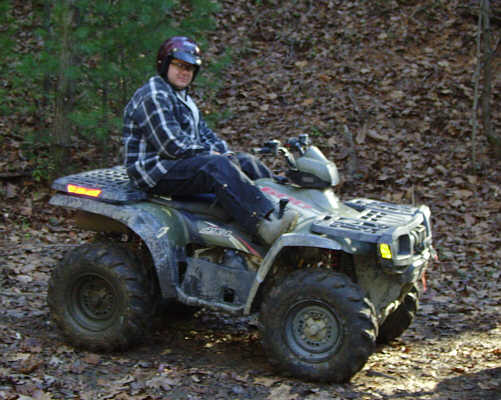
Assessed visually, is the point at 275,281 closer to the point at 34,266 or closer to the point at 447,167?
the point at 34,266

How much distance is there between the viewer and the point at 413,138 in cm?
1041

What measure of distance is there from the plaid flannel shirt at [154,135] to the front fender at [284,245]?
1.06 metres

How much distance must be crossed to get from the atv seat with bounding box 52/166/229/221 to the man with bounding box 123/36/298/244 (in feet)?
0.28

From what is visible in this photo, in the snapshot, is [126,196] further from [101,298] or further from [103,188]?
[101,298]

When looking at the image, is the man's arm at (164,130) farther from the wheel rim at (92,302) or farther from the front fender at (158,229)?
the wheel rim at (92,302)

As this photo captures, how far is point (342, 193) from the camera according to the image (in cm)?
940

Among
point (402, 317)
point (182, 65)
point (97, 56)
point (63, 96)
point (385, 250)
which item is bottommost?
point (402, 317)

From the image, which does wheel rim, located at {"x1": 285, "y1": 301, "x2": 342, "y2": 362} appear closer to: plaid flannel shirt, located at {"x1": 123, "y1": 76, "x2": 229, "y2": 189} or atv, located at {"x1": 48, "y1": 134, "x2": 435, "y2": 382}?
atv, located at {"x1": 48, "y1": 134, "x2": 435, "y2": 382}

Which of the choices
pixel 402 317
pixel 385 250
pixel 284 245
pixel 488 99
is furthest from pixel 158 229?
pixel 488 99

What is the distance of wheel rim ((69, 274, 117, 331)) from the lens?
5.08 meters

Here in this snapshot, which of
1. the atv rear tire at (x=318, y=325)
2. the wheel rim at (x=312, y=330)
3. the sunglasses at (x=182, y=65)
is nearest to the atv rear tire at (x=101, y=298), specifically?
the atv rear tire at (x=318, y=325)

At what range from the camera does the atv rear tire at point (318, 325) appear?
14.1 feet

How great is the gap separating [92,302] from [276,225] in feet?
5.56

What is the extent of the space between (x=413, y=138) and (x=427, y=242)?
5.75 meters
